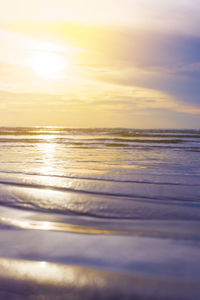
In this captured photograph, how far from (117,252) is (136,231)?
0.68m

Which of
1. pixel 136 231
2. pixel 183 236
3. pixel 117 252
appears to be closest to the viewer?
pixel 117 252

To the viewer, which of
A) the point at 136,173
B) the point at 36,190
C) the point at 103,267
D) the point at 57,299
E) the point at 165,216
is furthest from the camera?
the point at 136,173

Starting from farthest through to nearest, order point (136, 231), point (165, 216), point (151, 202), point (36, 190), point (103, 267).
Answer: point (36, 190) → point (151, 202) → point (165, 216) → point (136, 231) → point (103, 267)

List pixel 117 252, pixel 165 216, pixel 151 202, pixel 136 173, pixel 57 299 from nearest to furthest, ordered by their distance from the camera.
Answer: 1. pixel 57 299
2. pixel 117 252
3. pixel 165 216
4. pixel 151 202
5. pixel 136 173

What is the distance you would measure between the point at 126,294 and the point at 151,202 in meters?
2.76

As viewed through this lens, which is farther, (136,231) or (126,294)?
(136,231)

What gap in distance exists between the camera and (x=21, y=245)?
2854 mm

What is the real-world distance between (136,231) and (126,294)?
4.32 ft

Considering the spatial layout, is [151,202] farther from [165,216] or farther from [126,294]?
[126,294]

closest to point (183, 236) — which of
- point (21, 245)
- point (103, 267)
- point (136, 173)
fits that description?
point (103, 267)

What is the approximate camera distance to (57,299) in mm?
2012

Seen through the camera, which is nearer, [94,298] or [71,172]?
[94,298]

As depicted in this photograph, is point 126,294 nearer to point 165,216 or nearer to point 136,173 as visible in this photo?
point 165,216

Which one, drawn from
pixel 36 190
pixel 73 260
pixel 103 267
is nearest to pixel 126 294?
pixel 103 267
